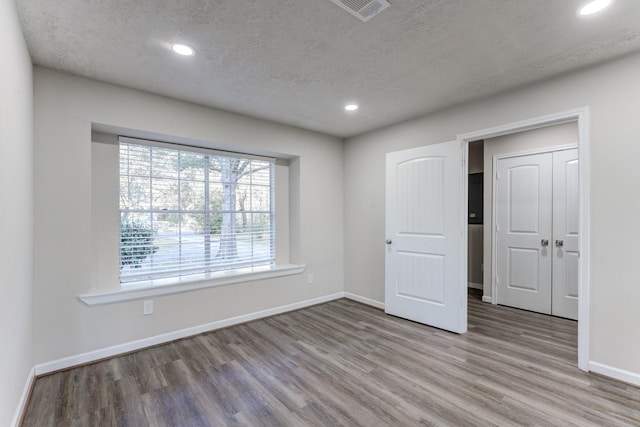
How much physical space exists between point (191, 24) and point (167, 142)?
1646mm

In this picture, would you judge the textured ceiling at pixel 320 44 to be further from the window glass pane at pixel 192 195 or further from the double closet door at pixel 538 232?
the double closet door at pixel 538 232

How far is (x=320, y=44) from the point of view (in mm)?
2123

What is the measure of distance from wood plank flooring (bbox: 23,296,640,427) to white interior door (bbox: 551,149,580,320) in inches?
23.1

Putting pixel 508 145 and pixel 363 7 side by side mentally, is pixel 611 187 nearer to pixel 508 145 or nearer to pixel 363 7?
pixel 508 145

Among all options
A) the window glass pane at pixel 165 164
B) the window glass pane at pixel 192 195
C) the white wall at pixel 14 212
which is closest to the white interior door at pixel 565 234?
the window glass pane at pixel 192 195

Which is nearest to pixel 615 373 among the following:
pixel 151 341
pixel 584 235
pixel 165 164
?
pixel 584 235

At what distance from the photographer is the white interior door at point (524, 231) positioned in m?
3.85

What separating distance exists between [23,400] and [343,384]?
2.14m

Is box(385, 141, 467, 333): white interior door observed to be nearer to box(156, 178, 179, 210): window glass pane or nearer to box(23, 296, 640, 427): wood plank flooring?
box(23, 296, 640, 427): wood plank flooring

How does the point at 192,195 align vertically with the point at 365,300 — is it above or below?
above

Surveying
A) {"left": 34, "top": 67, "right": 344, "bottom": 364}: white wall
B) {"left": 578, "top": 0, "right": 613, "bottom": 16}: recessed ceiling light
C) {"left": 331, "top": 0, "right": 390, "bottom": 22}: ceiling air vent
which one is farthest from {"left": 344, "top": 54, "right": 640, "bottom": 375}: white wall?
{"left": 34, "top": 67, "right": 344, "bottom": 364}: white wall

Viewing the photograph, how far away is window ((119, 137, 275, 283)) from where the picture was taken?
10.0 feet

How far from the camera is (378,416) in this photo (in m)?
1.90

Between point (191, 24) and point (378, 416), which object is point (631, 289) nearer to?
point (378, 416)
